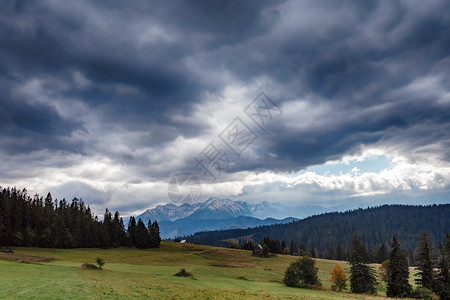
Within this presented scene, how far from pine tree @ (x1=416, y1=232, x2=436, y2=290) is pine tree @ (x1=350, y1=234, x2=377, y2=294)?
8713 millimetres

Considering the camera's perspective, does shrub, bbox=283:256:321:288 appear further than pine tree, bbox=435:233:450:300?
Yes

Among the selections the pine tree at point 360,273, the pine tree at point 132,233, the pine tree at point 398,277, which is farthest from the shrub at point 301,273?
the pine tree at point 132,233

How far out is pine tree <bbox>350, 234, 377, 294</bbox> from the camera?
197 ft

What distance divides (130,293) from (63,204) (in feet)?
A: 447

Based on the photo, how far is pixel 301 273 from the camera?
59594mm

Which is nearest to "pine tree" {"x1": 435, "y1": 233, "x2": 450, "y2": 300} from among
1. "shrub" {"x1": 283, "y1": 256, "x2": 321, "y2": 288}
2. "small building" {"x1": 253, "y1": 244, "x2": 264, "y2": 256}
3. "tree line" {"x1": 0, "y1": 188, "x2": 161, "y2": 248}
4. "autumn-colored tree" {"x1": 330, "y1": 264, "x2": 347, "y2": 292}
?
"autumn-colored tree" {"x1": 330, "y1": 264, "x2": 347, "y2": 292}

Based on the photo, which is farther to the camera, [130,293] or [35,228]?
[35,228]

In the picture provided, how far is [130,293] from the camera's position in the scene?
29062 mm

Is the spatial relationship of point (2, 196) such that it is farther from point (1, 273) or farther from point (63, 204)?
point (1, 273)

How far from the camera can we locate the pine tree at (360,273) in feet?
197

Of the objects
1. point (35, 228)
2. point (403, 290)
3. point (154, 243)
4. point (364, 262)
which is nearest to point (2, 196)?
point (35, 228)

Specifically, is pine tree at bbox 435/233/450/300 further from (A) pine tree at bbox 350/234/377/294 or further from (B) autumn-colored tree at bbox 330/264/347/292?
(B) autumn-colored tree at bbox 330/264/347/292

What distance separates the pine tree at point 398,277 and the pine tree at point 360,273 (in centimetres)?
373

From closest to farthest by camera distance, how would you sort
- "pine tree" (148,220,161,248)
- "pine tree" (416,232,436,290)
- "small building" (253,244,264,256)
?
"pine tree" (416,232,436,290)
"small building" (253,244,264,256)
"pine tree" (148,220,161,248)
